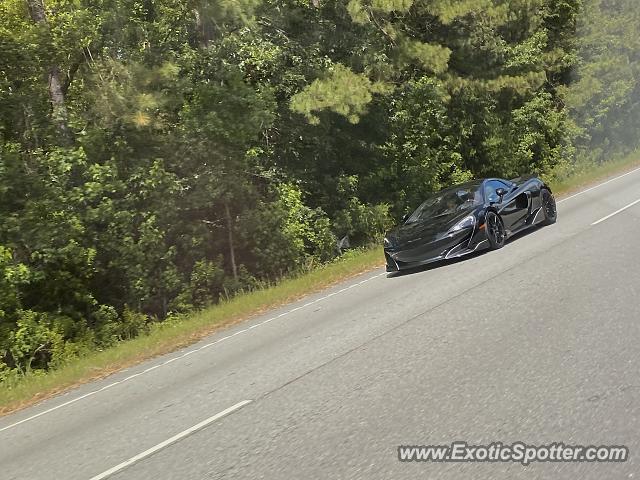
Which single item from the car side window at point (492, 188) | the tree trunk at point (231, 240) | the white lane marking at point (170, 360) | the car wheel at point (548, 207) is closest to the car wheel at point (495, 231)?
the car side window at point (492, 188)

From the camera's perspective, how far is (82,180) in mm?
15523

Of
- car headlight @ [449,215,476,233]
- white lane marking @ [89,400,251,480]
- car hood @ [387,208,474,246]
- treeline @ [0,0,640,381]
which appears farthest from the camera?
treeline @ [0,0,640,381]

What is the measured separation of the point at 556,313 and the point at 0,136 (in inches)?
506

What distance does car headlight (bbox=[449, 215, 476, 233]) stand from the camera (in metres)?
11.8

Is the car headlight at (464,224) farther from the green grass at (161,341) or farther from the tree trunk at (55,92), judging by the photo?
the tree trunk at (55,92)

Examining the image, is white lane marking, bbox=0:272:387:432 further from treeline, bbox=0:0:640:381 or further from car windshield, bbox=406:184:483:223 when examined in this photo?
treeline, bbox=0:0:640:381

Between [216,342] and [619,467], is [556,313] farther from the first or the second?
[216,342]

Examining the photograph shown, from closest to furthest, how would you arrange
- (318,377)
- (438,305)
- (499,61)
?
(318,377) → (438,305) → (499,61)

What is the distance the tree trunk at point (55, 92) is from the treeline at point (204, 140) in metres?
0.05

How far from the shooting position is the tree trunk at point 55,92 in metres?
15.9

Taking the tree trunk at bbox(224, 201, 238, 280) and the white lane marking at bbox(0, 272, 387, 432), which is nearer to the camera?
the white lane marking at bbox(0, 272, 387, 432)

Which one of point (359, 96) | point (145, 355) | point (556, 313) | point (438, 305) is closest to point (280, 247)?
point (359, 96)

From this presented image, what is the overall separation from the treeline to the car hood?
651cm

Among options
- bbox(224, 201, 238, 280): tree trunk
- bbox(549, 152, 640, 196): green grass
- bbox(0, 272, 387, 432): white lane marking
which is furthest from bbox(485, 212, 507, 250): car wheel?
bbox(549, 152, 640, 196): green grass
